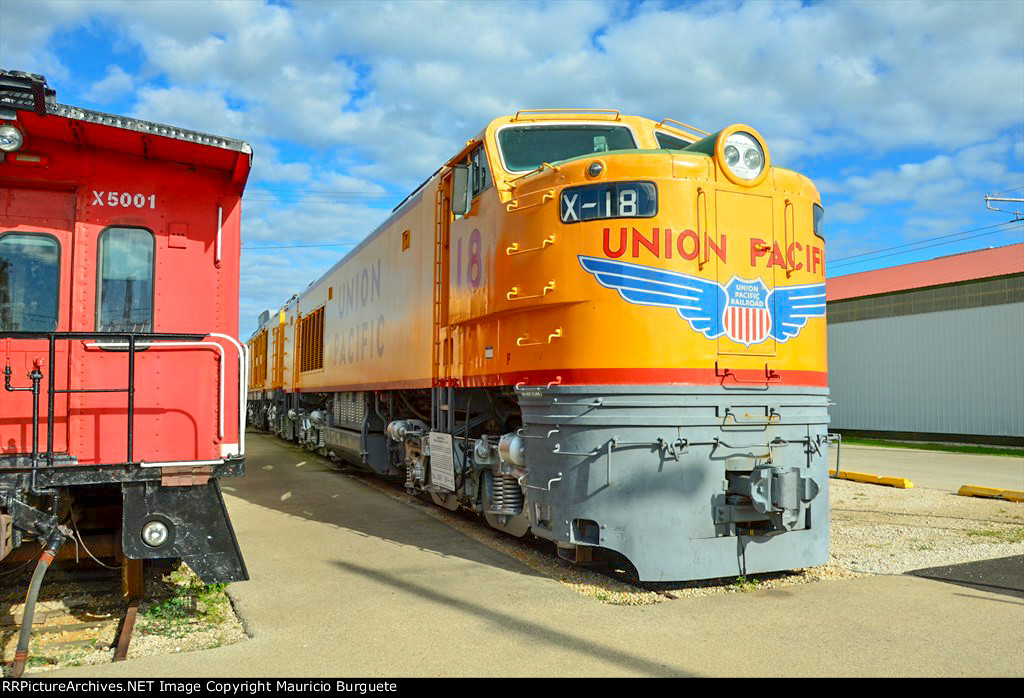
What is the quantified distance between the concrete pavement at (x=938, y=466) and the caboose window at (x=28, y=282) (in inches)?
459

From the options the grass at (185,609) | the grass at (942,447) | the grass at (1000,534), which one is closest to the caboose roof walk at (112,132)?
the grass at (185,609)

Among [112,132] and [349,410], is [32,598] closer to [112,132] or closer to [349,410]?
[112,132]

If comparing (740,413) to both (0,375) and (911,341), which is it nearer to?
(0,375)

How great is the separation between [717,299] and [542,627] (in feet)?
9.31

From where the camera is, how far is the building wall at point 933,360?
22594 mm

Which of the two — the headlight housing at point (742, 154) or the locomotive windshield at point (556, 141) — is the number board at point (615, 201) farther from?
the locomotive windshield at point (556, 141)

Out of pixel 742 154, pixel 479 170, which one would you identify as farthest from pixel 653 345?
pixel 479 170

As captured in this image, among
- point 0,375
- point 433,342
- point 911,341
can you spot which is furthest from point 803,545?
point 911,341

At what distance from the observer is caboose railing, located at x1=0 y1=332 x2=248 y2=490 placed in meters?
4.51

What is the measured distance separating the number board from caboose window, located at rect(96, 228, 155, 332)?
311 cm

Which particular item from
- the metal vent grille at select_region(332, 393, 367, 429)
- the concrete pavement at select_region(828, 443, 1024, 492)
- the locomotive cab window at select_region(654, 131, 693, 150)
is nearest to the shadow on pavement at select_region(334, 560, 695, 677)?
the locomotive cab window at select_region(654, 131, 693, 150)

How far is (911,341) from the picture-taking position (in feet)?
84.1
